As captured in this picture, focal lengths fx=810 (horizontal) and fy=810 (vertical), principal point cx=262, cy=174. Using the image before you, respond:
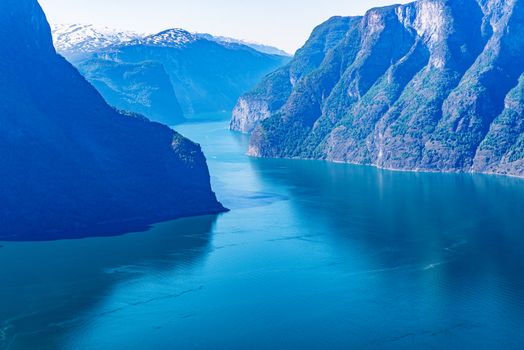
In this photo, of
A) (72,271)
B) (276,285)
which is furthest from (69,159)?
(276,285)

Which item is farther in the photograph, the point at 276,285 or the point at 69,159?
the point at 69,159

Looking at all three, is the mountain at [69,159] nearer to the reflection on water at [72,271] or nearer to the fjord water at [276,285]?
the reflection on water at [72,271]

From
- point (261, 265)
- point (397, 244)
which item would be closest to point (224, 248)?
point (261, 265)

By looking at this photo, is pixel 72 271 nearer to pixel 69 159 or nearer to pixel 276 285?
pixel 276 285

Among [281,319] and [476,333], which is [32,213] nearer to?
[281,319]

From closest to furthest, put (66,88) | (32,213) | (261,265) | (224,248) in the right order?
(261,265), (224,248), (32,213), (66,88)
